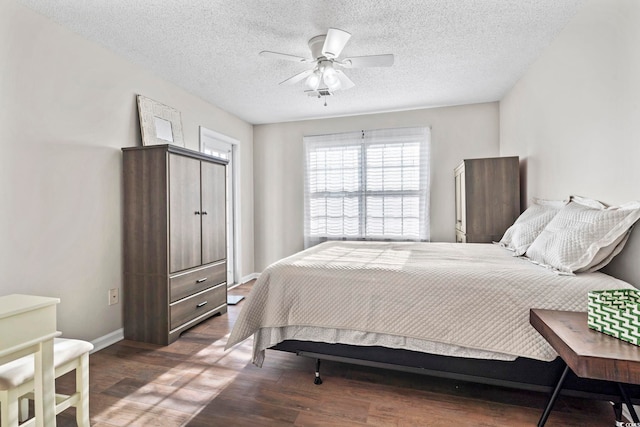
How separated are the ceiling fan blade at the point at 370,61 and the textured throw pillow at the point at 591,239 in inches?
63.0

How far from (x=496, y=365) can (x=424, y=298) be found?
0.49 metres

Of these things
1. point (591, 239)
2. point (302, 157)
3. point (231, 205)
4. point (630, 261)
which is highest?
point (302, 157)

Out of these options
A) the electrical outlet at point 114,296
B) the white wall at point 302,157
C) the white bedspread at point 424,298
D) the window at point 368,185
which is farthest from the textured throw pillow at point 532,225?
the electrical outlet at point 114,296

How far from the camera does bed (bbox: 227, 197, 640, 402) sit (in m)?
1.52

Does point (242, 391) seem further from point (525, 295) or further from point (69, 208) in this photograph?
point (69, 208)

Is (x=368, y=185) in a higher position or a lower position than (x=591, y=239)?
higher

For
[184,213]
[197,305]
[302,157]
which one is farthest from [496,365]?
[302,157]

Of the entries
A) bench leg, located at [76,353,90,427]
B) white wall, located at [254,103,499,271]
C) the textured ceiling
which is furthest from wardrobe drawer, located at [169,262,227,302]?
the textured ceiling

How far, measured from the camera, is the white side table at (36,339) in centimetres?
117

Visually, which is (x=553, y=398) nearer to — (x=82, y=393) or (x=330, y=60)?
(x=82, y=393)

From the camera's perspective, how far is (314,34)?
233cm

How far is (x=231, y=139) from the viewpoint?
4.36 meters

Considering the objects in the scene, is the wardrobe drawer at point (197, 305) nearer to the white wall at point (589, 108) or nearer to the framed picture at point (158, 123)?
the framed picture at point (158, 123)

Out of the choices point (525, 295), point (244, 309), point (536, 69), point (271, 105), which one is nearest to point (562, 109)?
point (536, 69)
